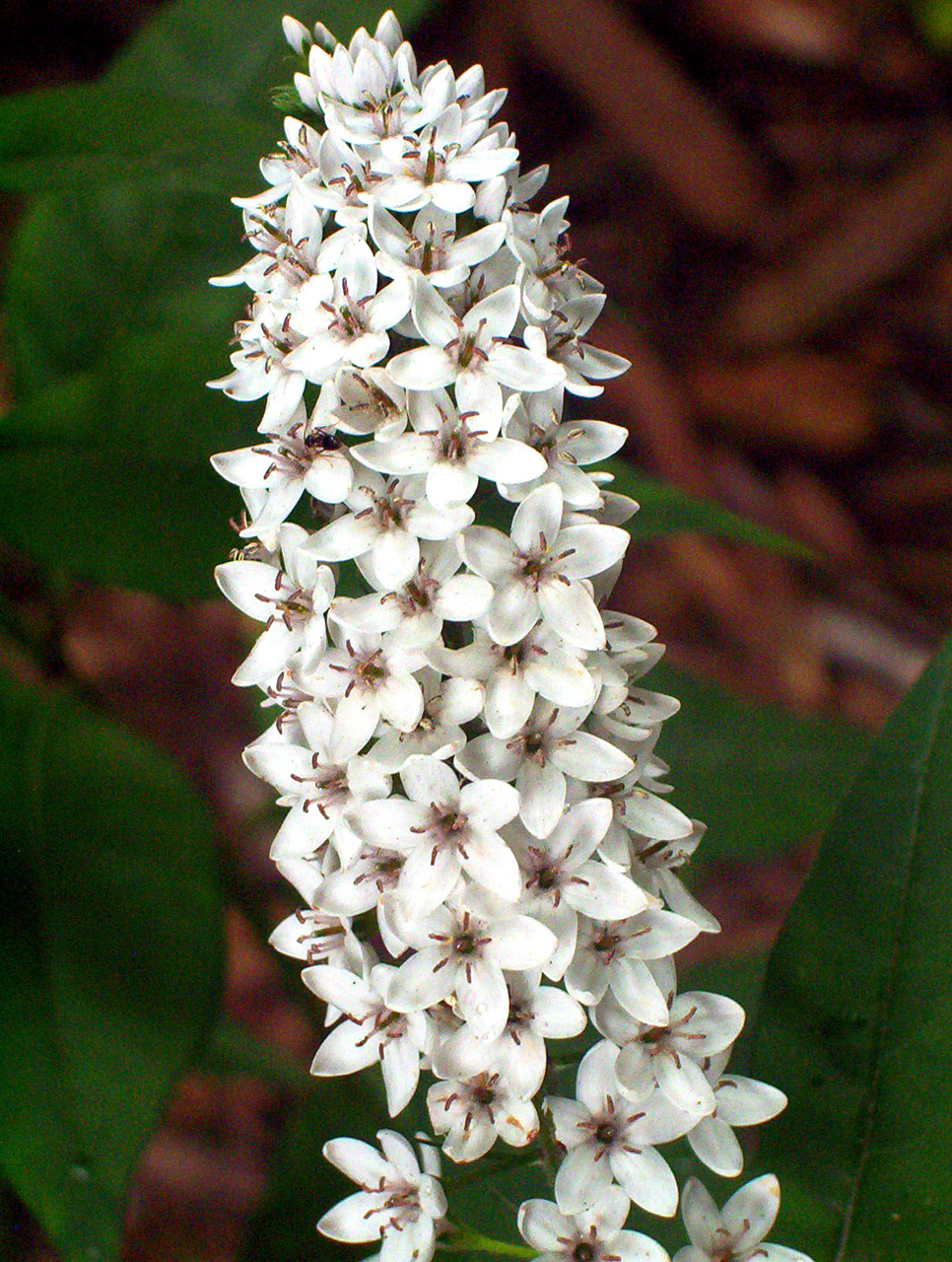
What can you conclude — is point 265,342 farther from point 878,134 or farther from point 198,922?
point 878,134

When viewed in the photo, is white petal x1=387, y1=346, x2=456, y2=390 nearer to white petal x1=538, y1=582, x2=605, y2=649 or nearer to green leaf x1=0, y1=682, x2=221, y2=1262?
white petal x1=538, y1=582, x2=605, y2=649

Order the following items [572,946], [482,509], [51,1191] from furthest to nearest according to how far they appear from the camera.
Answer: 1. [51,1191]
2. [482,509]
3. [572,946]

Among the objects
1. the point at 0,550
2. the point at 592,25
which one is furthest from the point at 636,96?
the point at 0,550

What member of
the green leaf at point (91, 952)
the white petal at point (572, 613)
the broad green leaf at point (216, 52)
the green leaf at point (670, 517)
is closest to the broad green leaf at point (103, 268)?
the broad green leaf at point (216, 52)

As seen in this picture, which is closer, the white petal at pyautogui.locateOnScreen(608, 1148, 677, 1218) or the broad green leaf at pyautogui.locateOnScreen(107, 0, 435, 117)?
the white petal at pyautogui.locateOnScreen(608, 1148, 677, 1218)

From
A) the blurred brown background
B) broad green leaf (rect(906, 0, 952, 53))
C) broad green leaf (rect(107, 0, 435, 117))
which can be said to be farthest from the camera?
broad green leaf (rect(906, 0, 952, 53))

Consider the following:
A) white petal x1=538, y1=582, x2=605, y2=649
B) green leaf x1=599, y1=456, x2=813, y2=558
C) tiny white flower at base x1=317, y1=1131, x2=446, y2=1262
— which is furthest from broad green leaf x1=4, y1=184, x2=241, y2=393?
tiny white flower at base x1=317, y1=1131, x2=446, y2=1262

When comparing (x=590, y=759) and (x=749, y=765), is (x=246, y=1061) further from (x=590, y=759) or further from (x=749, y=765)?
(x=590, y=759)
